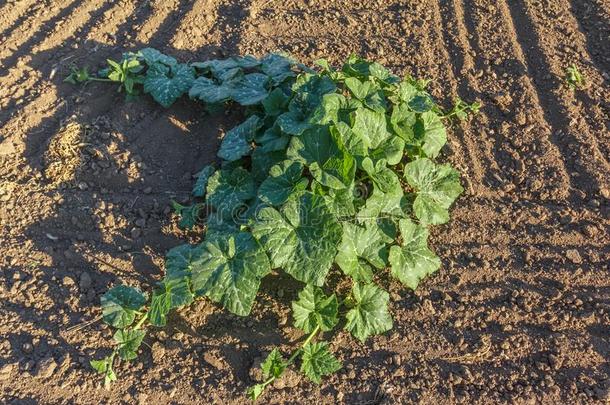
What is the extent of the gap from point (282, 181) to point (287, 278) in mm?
650

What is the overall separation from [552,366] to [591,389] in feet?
0.77

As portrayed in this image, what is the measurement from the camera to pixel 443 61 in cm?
511

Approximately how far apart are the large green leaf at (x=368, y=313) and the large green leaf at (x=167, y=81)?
2.18 meters

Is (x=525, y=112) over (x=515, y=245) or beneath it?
over

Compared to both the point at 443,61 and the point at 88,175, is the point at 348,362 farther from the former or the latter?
the point at 443,61

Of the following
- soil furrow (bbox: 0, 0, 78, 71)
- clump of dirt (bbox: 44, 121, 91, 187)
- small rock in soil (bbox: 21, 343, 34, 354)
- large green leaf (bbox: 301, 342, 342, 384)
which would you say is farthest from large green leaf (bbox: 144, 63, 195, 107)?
large green leaf (bbox: 301, 342, 342, 384)

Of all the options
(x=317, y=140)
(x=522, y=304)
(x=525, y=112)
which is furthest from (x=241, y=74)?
(x=522, y=304)

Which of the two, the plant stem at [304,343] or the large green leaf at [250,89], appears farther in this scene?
the large green leaf at [250,89]

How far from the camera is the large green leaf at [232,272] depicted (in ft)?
11.1

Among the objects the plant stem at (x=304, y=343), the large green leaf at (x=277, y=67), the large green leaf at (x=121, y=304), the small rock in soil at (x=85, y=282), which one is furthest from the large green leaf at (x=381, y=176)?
the small rock in soil at (x=85, y=282)

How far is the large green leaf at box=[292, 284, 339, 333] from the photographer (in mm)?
3439

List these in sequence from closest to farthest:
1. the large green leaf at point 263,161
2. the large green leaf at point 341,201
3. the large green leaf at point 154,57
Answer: the large green leaf at point 341,201
the large green leaf at point 263,161
the large green leaf at point 154,57

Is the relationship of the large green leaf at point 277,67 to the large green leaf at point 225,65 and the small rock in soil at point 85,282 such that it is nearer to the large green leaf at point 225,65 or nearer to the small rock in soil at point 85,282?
the large green leaf at point 225,65

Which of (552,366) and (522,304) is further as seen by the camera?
(522,304)
